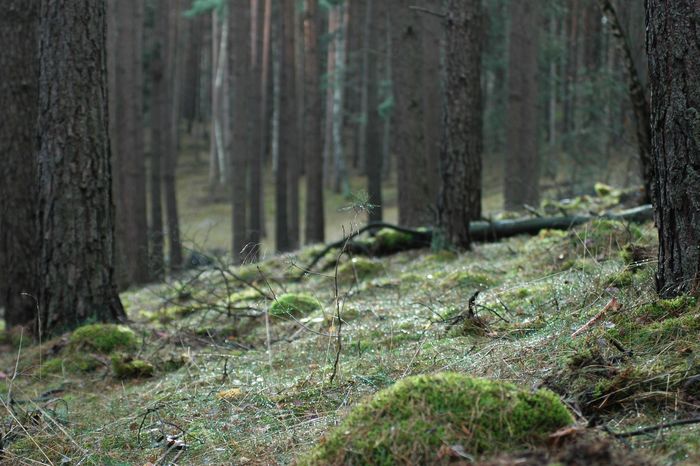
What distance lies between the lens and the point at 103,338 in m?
6.46

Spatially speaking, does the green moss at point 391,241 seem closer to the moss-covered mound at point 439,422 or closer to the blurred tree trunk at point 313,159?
the moss-covered mound at point 439,422

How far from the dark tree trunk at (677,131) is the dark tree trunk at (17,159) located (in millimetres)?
6456

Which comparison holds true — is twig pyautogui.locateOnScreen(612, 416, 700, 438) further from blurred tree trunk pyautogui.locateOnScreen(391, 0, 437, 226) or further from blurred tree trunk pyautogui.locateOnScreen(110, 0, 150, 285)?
blurred tree trunk pyautogui.locateOnScreen(110, 0, 150, 285)

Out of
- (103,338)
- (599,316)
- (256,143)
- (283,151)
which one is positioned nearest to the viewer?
(599,316)

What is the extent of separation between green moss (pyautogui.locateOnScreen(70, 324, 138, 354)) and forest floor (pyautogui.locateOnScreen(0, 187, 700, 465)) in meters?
0.01

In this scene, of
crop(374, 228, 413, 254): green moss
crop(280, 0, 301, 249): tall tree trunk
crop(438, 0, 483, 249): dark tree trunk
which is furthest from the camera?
crop(280, 0, 301, 249): tall tree trunk

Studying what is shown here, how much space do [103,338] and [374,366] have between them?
9.76ft

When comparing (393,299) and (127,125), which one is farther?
(127,125)

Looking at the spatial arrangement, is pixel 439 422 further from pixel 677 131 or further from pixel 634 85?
pixel 634 85

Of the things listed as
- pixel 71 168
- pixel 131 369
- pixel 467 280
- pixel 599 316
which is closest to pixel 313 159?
pixel 71 168

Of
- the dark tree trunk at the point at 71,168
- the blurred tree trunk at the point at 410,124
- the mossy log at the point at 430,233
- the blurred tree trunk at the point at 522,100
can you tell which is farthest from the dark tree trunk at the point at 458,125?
the blurred tree trunk at the point at 522,100

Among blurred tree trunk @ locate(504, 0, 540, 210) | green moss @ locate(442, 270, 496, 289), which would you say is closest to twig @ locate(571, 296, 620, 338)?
green moss @ locate(442, 270, 496, 289)

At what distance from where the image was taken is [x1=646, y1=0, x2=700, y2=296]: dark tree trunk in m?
3.85

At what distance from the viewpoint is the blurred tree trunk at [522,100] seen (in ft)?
47.2
